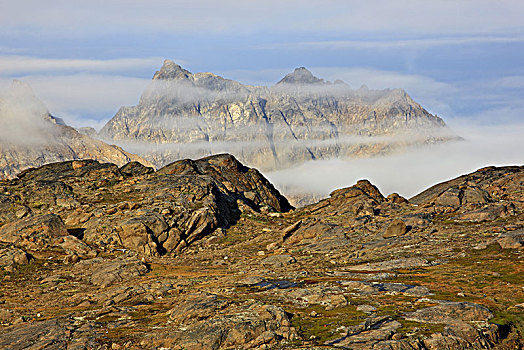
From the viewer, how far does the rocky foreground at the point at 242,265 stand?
57.1 metres

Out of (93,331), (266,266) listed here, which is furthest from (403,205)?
(93,331)

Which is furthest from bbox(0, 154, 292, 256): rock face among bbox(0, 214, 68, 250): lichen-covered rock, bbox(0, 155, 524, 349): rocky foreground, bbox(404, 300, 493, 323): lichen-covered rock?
bbox(404, 300, 493, 323): lichen-covered rock

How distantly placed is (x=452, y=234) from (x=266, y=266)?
4815cm

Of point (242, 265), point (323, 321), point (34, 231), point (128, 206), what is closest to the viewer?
point (323, 321)

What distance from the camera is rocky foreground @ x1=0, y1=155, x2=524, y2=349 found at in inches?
2248

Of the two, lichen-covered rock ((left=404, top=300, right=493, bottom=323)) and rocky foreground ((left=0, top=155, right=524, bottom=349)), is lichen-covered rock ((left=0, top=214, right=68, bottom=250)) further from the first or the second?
lichen-covered rock ((left=404, top=300, right=493, bottom=323))

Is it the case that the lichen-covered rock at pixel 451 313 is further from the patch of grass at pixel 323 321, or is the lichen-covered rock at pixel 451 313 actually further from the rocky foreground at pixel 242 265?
the patch of grass at pixel 323 321

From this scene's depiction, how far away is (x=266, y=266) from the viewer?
339ft

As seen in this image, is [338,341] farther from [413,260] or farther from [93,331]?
[413,260]

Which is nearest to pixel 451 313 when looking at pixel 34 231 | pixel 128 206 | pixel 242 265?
pixel 242 265

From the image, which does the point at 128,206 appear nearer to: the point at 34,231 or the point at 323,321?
the point at 34,231

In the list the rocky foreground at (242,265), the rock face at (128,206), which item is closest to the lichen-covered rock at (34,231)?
the rock face at (128,206)

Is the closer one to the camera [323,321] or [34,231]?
[323,321]

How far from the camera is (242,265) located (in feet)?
354
